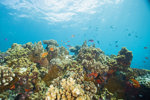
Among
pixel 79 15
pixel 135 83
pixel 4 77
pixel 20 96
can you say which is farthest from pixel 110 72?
pixel 79 15

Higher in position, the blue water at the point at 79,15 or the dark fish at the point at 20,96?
the blue water at the point at 79,15

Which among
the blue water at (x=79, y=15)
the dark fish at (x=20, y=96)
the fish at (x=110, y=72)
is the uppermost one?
the blue water at (x=79, y=15)

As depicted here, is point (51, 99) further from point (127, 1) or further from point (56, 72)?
point (127, 1)

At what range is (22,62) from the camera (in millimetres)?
4137

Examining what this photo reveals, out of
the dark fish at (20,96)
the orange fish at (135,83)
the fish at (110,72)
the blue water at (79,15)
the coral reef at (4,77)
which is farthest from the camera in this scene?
the blue water at (79,15)

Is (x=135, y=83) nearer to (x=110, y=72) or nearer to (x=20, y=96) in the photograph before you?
(x=110, y=72)

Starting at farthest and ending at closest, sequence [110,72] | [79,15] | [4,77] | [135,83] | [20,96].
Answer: [79,15], [110,72], [135,83], [20,96], [4,77]

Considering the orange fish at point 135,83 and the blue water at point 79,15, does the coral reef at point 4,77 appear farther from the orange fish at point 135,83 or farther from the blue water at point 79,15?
the blue water at point 79,15

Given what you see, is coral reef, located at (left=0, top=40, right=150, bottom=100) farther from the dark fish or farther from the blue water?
the blue water

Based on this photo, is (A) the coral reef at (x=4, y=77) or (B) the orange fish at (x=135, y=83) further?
(B) the orange fish at (x=135, y=83)

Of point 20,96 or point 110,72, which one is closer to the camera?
point 20,96

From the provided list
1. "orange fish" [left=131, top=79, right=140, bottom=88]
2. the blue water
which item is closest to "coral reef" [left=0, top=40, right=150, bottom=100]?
"orange fish" [left=131, top=79, right=140, bottom=88]

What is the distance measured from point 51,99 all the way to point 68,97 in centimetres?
56

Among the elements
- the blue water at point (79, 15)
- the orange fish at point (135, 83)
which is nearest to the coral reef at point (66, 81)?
the orange fish at point (135, 83)
